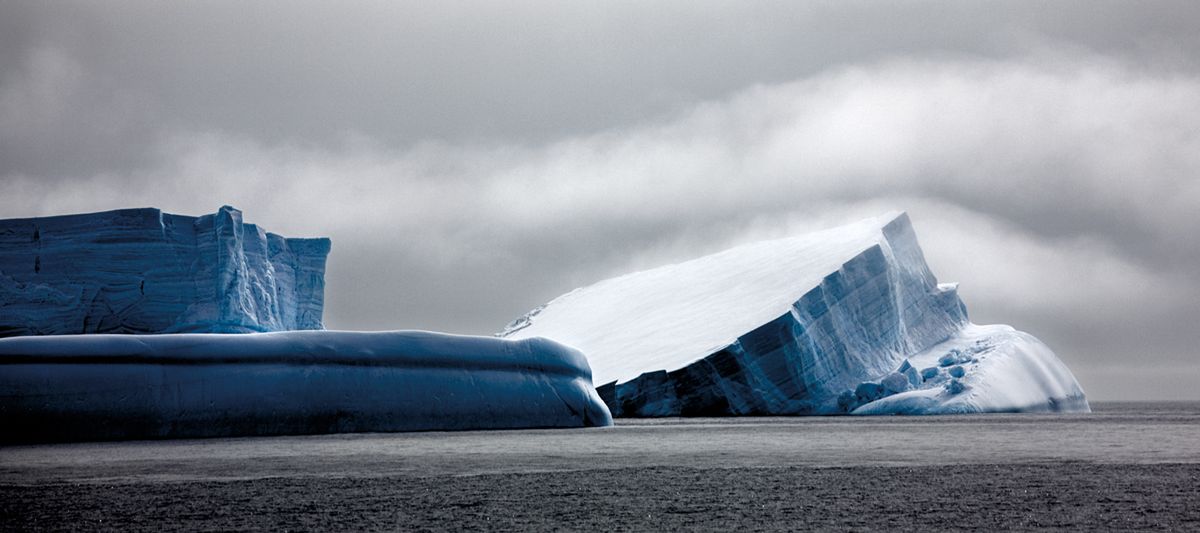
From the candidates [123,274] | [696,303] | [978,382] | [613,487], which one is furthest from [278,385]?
[696,303]

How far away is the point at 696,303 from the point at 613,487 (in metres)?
20.5

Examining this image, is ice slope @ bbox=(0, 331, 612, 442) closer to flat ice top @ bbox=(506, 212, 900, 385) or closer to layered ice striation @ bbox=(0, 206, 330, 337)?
layered ice striation @ bbox=(0, 206, 330, 337)

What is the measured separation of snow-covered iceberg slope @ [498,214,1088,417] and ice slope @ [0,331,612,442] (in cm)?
672

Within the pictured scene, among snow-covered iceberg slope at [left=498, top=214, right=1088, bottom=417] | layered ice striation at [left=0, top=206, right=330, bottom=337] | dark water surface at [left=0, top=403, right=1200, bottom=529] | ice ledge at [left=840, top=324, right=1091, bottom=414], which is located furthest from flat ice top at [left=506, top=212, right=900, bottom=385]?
dark water surface at [left=0, top=403, right=1200, bottom=529]

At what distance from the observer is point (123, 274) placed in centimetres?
1356

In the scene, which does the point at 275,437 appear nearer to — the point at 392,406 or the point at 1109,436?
the point at 392,406

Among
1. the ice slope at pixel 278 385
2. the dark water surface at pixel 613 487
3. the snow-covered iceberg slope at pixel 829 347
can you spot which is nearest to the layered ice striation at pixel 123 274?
the ice slope at pixel 278 385

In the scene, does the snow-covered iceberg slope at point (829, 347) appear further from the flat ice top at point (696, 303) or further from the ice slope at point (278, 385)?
the ice slope at point (278, 385)

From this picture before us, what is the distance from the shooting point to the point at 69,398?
31.2 ft

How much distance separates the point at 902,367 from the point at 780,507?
17.1 meters

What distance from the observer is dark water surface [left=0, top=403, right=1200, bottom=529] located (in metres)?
3.38

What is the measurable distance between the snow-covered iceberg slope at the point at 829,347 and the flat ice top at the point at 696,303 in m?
0.05

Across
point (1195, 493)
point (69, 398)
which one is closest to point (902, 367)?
point (69, 398)

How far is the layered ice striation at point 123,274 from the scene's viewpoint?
13445 mm
